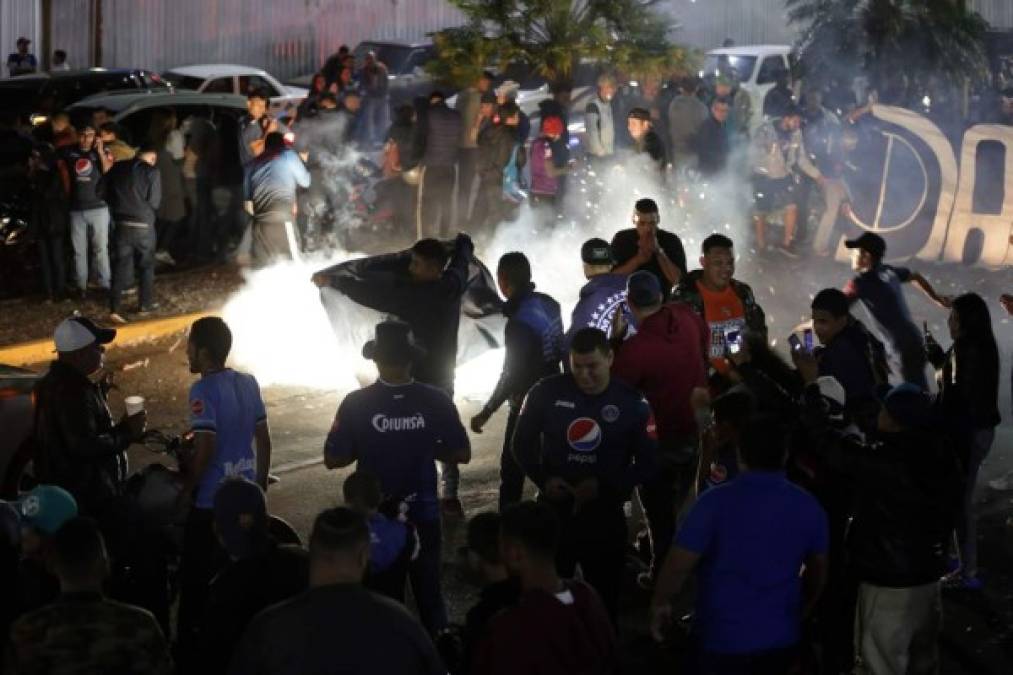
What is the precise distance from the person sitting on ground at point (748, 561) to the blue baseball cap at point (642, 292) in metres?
2.74

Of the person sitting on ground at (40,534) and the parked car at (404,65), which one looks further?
the parked car at (404,65)

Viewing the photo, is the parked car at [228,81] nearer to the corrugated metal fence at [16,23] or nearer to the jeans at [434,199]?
the corrugated metal fence at [16,23]

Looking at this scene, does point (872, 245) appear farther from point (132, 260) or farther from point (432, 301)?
point (132, 260)

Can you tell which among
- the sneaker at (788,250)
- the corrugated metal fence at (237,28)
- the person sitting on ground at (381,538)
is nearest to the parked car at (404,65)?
the corrugated metal fence at (237,28)

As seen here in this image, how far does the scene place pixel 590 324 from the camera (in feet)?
31.9

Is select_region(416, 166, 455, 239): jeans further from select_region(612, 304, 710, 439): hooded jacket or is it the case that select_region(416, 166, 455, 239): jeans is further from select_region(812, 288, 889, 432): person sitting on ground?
select_region(812, 288, 889, 432): person sitting on ground

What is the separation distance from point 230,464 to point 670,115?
14.1m

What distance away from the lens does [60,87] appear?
22.8m

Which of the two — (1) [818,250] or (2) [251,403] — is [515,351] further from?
(1) [818,250]

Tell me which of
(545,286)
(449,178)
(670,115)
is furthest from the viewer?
(670,115)

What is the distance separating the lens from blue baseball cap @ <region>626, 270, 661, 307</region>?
8781 millimetres

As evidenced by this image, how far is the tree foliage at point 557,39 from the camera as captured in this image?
2031 cm

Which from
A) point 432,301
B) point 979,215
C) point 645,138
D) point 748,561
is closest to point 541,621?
point 748,561

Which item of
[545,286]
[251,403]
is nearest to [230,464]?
[251,403]
